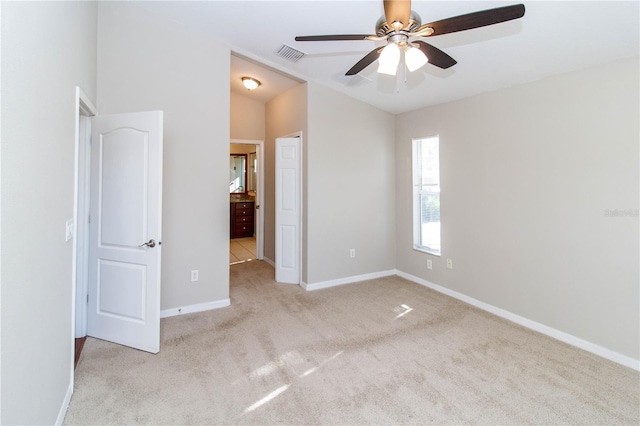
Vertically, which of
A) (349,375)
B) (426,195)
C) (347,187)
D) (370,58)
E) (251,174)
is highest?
(251,174)

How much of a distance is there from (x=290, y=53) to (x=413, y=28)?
2.06 meters

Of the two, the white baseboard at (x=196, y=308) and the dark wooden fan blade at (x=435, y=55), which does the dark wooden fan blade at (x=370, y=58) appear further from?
the white baseboard at (x=196, y=308)

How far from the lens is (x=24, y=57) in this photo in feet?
4.33

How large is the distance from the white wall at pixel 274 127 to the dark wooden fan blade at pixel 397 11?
261 cm

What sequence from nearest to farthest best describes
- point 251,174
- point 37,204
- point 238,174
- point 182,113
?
point 37,204
point 182,113
point 251,174
point 238,174

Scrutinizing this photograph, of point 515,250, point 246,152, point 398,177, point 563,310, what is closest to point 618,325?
point 563,310

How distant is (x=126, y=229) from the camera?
105 inches

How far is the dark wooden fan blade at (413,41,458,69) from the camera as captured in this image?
1890 millimetres

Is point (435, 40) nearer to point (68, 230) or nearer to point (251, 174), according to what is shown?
point (68, 230)

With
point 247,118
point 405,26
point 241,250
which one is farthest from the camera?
point 241,250

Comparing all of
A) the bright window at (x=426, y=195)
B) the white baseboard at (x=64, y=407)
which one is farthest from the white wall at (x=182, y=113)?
the bright window at (x=426, y=195)

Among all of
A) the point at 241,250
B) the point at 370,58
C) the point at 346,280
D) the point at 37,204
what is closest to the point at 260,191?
the point at 241,250

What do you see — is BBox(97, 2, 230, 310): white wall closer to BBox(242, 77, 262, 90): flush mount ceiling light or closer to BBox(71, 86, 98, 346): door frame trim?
BBox(71, 86, 98, 346): door frame trim

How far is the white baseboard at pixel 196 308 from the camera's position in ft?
10.9
